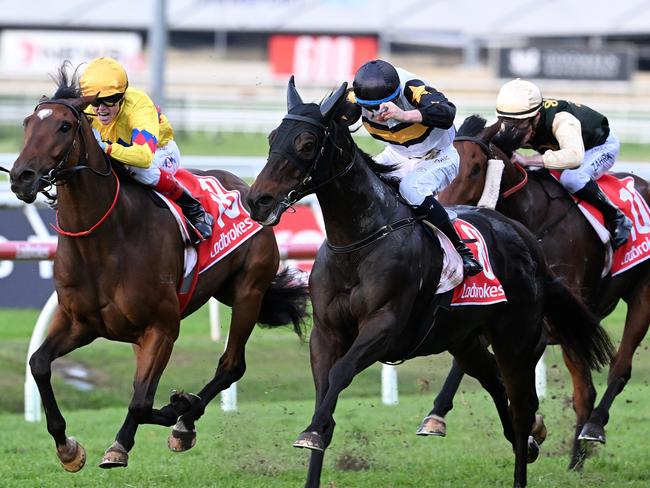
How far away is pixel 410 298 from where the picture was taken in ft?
17.0

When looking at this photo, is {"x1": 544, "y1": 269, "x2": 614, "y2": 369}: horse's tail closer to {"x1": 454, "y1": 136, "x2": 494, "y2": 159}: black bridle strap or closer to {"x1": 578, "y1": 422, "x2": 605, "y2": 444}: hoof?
Answer: {"x1": 578, "y1": 422, "x2": 605, "y2": 444}: hoof

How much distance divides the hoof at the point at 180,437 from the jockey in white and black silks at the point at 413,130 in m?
1.67

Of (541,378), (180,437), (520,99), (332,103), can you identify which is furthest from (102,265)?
(541,378)

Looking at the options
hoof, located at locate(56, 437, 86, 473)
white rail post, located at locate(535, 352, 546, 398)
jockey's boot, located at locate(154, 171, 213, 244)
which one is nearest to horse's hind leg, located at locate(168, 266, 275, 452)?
jockey's boot, located at locate(154, 171, 213, 244)

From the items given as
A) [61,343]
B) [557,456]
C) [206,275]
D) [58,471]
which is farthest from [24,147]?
[557,456]

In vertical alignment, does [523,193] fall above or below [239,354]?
above

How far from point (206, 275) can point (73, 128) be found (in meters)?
1.27

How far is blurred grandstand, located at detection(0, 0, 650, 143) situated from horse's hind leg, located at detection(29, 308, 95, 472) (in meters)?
22.7

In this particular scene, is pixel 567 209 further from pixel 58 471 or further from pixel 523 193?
pixel 58 471

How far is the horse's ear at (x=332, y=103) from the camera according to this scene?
485 centimetres

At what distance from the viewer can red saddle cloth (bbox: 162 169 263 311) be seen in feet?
20.6

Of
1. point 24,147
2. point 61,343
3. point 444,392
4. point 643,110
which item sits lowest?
point 643,110

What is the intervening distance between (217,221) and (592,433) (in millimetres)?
2181

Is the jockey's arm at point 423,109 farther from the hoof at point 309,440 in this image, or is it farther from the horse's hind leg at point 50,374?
the horse's hind leg at point 50,374
